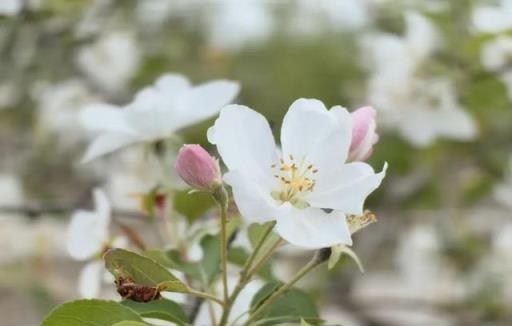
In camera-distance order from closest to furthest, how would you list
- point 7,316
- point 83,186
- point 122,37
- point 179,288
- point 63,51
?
point 179,288 < point 63,51 < point 122,37 < point 7,316 < point 83,186

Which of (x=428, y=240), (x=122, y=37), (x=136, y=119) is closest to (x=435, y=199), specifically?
(x=428, y=240)

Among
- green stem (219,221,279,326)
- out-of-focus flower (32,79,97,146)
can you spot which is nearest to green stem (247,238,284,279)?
green stem (219,221,279,326)

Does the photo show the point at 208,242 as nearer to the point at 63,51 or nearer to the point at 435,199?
the point at 63,51

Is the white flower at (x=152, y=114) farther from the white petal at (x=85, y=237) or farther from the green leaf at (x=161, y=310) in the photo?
the green leaf at (x=161, y=310)

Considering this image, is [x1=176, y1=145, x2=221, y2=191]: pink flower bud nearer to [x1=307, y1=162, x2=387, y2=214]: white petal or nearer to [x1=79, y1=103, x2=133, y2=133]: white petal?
[x1=307, y1=162, x2=387, y2=214]: white petal

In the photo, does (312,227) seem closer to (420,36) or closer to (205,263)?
(205,263)

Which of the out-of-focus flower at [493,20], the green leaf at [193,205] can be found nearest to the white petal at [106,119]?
the green leaf at [193,205]

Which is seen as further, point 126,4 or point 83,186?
point 83,186
